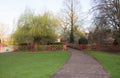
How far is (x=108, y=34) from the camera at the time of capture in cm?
2559

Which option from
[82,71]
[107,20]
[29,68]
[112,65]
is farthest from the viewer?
[107,20]

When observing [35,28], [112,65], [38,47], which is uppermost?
[35,28]

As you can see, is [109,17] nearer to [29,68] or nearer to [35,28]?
[35,28]

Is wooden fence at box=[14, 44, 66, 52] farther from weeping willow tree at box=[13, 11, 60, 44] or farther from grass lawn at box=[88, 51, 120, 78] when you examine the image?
grass lawn at box=[88, 51, 120, 78]

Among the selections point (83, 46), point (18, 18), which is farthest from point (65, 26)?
point (18, 18)

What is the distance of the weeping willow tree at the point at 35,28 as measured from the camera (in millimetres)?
26562

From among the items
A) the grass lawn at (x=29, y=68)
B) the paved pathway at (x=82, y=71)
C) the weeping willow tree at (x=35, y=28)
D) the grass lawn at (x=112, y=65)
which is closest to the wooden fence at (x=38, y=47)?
the weeping willow tree at (x=35, y=28)

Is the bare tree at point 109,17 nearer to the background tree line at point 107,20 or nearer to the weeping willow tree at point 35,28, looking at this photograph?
the background tree line at point 107,20

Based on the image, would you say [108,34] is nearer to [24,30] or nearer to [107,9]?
[107,9]

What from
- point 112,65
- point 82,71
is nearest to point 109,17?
point 112,65

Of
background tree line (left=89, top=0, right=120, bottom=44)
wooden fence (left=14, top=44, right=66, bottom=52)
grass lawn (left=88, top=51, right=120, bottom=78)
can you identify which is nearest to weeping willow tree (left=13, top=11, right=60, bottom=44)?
wooden fence (left=14, top=44, right=66, bottom=52)

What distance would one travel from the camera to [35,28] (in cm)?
2641

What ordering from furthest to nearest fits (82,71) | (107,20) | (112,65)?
1. (107,20)
2. (112,65)
3. (82,71)

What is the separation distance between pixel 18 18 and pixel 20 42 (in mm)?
3827
